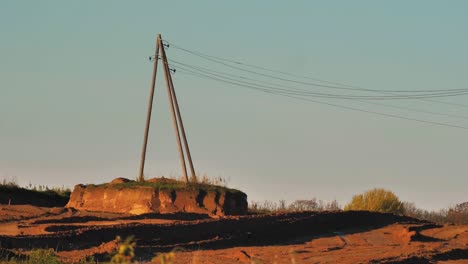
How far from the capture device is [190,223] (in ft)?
80.9

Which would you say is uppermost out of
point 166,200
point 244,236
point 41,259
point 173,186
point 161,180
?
point 161,180

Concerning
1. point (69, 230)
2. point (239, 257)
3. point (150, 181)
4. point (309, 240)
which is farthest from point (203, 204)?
point (239, 257)

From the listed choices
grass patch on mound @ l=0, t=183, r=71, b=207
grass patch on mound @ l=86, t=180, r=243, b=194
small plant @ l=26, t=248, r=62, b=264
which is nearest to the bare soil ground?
grass patch on mound @ l=86, t=180, r=243, b=194

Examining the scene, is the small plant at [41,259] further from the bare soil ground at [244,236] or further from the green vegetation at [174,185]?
the green vegetation at [174,185]

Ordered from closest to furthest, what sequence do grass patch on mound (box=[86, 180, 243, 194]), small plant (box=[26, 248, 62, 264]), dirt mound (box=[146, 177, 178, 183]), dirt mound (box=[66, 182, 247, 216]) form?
small plant (box=[26, 248, 62, 264])
dirt mound (box=[66, 182, 247, 216])
grass patch on mound (box=[86, 180, 243, 194])
dirt mound (box=[146, 177, 178, 183])

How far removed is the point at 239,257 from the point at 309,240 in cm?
513

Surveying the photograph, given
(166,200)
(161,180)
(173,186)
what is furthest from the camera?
(161,180)

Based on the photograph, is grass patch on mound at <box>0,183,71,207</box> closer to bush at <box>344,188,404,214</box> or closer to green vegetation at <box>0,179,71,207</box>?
green vegetation at <box>0,179,71,207</box>

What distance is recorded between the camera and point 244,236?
24594mm

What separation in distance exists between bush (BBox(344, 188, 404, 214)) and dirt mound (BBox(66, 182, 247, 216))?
9888 millimetres

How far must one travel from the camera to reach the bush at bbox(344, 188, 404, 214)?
129ft

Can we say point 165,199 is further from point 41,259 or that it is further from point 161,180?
point 41,259

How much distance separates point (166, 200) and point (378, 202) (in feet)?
41.2

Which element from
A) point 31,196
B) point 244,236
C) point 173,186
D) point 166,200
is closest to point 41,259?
point 244,236
